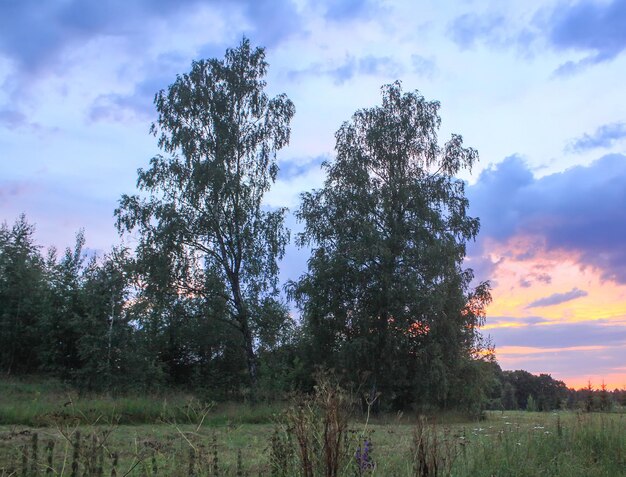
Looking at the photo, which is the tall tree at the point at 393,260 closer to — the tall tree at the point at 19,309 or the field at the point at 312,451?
the field at the point at 312,451

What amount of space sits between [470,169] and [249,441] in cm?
1812

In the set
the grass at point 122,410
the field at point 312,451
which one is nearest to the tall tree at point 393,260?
the grass at point 122,410

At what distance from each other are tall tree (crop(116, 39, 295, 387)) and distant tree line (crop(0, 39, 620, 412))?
0.06 metres

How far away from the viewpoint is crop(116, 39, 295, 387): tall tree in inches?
890

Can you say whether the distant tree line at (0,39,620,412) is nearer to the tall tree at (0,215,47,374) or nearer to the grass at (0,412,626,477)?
the tall tree at (0,215,47,374)

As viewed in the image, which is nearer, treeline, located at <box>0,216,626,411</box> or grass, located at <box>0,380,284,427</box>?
grass, located at <box>0,380,284,427</box>

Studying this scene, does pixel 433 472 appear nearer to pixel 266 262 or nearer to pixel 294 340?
pixel 266 262

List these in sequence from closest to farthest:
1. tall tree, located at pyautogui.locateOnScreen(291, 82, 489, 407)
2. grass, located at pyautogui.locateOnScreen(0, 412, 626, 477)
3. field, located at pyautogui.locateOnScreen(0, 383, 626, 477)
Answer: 1. field, located at pyautogui.locateOnScreen(0, 383, 626, 477)
2. grass, located at pyautogui.locateOnScreen(0, 412, 626, 477)
3. tall tree, located at pyautogui.locateOnScreen(291, 82, 489, 407)

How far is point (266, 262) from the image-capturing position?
2328cm

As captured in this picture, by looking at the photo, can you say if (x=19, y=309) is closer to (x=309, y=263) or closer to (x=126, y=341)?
(x=126, y=341)

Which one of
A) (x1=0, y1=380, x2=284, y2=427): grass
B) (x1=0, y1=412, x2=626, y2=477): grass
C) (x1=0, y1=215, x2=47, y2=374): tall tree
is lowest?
(x1=0, y1=380, x2=284, y2=427): grass

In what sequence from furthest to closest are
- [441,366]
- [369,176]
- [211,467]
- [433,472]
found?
[369,176]
[441,366]
[211,467]
[433,472]

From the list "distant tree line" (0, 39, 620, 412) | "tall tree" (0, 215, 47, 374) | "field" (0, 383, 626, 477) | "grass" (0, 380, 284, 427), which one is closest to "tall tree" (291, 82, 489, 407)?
"distant tree line" (0, 39, 620, 412)

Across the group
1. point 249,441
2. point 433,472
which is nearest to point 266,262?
point 249,441
